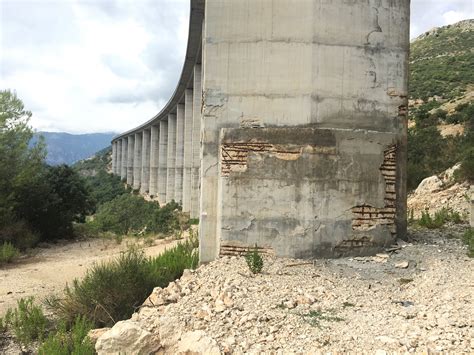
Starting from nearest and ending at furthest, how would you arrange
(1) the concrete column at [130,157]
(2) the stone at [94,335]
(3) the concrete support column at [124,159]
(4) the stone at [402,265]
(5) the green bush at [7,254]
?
(2) the stone at [94,335] < (4) the stone at [402,265] < (5) the green bush at [7,254] < (1) the concrete column at [130,157] < (3) the concrete support column at [124,159]

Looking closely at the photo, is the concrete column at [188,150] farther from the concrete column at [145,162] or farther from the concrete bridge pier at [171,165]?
the concrete column at [145,162]

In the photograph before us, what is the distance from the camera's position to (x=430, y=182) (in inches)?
604

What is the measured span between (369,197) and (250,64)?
287cm

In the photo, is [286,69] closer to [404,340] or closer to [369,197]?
[369,197]

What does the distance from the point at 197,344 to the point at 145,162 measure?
1547 inches

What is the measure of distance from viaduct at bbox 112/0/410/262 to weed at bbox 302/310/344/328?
71.9 inches

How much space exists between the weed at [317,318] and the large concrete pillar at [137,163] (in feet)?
133

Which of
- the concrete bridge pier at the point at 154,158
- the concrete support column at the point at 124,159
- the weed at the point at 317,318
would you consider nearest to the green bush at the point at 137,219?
the concrete bridge pier at the point at 154,158

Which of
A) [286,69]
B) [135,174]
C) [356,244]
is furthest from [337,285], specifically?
[135,174]

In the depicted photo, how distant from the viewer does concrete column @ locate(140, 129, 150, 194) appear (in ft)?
135

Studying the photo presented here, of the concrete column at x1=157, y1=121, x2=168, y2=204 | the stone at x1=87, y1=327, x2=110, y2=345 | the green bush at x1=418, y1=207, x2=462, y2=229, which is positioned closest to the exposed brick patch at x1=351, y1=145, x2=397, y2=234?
the green bush at x1=418, y1=207, x2=462, y2=229

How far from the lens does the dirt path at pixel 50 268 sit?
25.6 ft

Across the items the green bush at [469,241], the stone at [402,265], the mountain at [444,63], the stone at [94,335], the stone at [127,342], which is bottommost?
the stone at [94,335]

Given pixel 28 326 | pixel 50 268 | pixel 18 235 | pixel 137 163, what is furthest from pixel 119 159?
pixel 28 326
